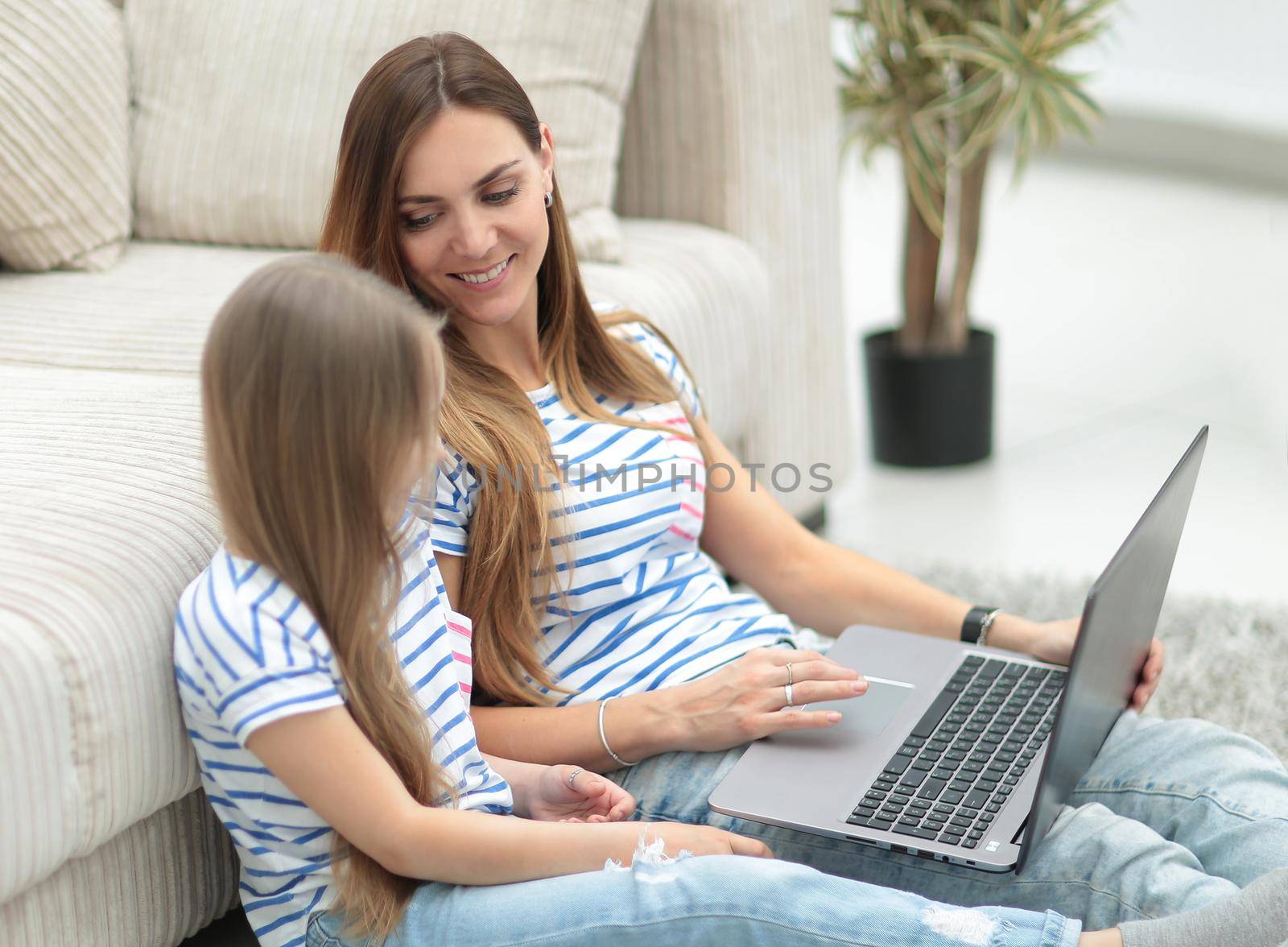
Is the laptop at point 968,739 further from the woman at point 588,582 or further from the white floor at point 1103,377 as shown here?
the white floor at point 1103,377

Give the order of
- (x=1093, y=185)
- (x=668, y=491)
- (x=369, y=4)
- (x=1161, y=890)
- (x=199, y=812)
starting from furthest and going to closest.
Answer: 1. (x=1093, y=185)
2. (x=369, y=4)
3. (x=668, y=491)
4. (x=199, y=812)
5. (x=1161, y=890)

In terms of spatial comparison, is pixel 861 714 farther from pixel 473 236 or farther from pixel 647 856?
pixel 473 236

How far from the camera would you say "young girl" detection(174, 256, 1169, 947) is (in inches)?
39.4

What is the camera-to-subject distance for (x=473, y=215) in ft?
4.10

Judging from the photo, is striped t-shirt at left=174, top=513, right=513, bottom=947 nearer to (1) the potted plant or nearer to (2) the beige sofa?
(2) the beige sofa

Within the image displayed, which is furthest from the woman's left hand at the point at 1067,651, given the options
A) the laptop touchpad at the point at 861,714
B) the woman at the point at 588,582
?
the laptop touchpad at the point at 861,714

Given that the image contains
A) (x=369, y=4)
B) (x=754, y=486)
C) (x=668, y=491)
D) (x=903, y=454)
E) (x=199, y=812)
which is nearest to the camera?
(x=199, y=812)

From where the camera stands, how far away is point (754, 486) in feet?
4.99

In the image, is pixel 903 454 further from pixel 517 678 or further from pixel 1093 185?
pixel 1093 185

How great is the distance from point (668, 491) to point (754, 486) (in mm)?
182

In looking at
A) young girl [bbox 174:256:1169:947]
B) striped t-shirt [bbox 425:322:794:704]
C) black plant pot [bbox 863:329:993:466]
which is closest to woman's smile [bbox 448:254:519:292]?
striped t-shirt [bbox 425:322:794:704]

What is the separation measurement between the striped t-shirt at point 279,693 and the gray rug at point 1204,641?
3.33ft

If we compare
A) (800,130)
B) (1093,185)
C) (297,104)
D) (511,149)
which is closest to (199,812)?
(511,149)

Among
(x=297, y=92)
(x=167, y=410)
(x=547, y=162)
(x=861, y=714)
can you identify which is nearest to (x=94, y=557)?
(x=167, y=410)
